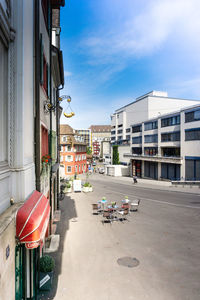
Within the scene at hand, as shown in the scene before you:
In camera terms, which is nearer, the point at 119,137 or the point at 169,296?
the point at 169,296

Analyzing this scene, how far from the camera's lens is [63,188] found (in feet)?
86.6

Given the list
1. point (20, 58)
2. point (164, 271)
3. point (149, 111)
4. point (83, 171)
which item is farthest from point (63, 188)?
point (149, 111)

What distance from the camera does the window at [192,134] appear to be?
112ft

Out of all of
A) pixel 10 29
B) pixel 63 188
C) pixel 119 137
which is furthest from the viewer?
pixel 119 137

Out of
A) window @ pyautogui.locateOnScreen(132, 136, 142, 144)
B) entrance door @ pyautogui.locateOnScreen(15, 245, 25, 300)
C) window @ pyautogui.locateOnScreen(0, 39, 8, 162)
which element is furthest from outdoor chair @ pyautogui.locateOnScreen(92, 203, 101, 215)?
window @ pyautogui.locateOnScreen(132, 136, 142, 144)

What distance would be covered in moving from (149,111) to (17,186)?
5905 centimetres

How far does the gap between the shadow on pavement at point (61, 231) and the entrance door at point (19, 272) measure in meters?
2.11

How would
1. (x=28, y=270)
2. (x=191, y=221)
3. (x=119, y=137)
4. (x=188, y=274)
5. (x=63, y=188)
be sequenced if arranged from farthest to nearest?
(x=119, y=137)
(x=63, y=188)
(x=191, y=221)
(x=188, y=274)
(x=28, y=270)

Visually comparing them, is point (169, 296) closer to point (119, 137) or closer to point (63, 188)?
point (63, 188)

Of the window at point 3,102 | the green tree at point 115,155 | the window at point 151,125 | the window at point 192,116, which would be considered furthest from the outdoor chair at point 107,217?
the green tree at point 115,155

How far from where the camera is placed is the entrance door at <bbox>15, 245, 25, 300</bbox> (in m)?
4.65

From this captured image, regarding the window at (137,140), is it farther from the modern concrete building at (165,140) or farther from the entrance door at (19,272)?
the entrance door at (19,272)

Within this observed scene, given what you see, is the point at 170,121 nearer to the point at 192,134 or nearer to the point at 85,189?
the point at 192,134

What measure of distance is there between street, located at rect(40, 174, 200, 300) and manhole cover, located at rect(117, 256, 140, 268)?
41mm
